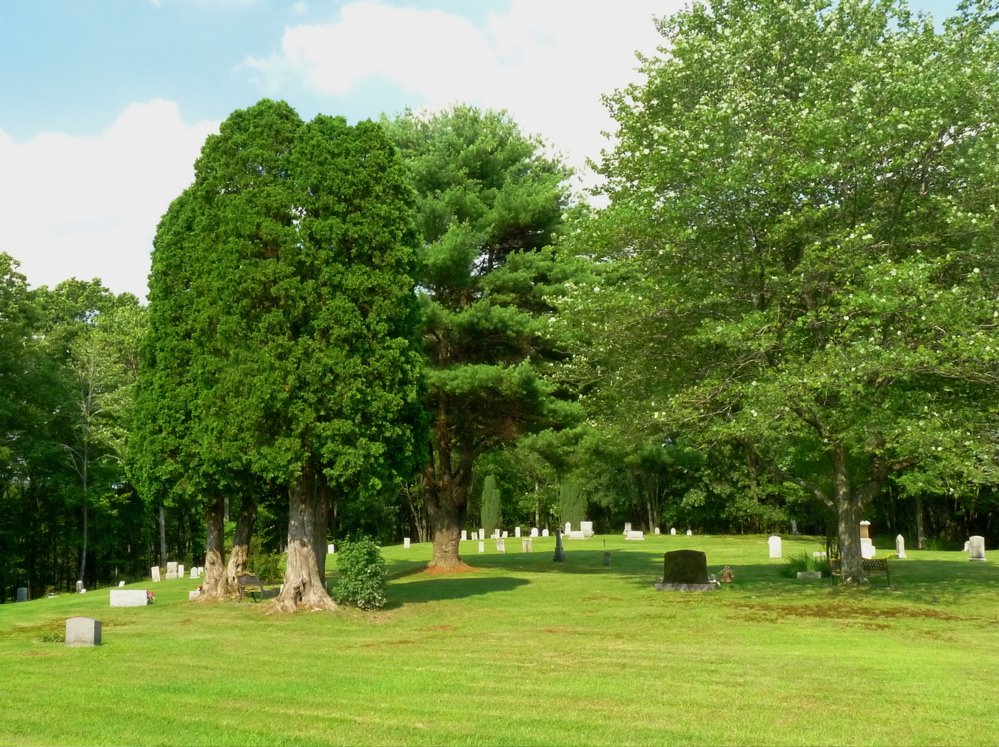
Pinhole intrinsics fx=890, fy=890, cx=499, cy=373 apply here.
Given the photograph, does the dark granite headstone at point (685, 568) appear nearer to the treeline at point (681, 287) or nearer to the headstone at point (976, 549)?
the treeline at point (681, 287)

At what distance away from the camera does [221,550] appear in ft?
81.5

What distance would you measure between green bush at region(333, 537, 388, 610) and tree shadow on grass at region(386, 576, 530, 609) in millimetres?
969

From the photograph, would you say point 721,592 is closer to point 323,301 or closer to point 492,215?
point 323,301

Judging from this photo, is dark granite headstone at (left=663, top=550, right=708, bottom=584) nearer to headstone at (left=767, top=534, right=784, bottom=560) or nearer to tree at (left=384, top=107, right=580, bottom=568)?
tree at (left=384, top=107, right=580, bottom=568)

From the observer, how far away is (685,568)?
23.4 m

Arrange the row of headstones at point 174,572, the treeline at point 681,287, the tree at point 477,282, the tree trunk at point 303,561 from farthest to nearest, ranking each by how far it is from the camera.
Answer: the row of headstones at point 174,572 < the tree at point 477,282 < the tree trunk at point 303,561 < the treeline at point 681,287

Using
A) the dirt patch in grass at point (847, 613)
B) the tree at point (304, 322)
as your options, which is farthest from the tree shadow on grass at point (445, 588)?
the dirt patch in grass at point (847, 613)

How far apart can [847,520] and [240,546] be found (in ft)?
52.2

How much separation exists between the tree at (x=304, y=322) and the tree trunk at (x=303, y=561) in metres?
0.03

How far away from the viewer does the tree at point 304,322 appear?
19047 millimetres

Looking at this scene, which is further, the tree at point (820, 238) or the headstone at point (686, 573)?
the headstone at point (686, 573)

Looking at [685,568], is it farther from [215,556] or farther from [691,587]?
[215,556]

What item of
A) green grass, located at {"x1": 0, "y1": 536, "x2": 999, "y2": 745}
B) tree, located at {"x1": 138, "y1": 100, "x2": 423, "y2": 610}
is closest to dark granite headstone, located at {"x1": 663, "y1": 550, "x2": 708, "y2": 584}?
green grass, located at {"x1": 0, "y1": 536, "x2": 999, "y2": 745}

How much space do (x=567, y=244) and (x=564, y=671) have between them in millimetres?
14192
